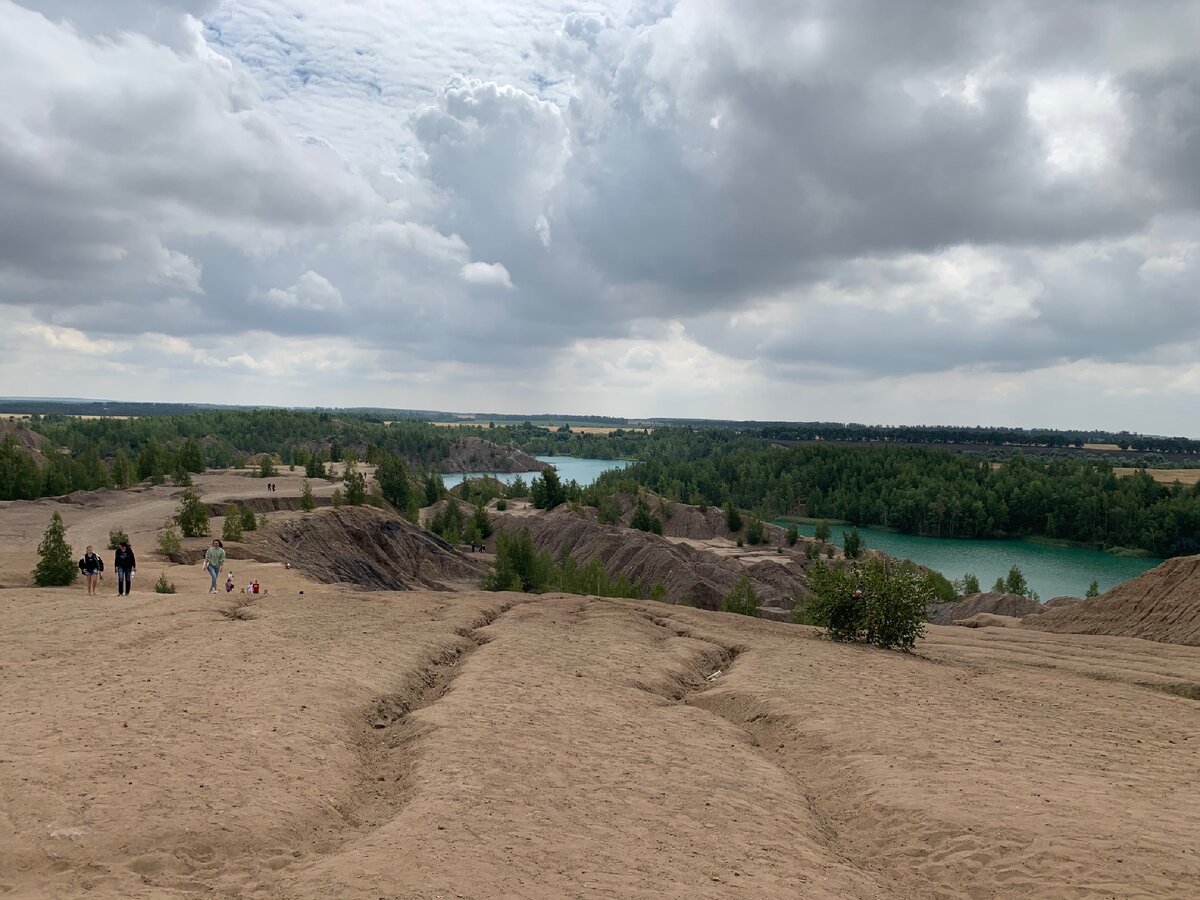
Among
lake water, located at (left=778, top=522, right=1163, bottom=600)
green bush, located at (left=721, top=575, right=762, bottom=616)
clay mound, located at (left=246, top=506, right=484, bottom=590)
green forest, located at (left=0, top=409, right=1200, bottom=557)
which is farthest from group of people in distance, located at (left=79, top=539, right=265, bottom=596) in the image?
lake water, located at (left=778, top=522, right=1163, bottom=600)

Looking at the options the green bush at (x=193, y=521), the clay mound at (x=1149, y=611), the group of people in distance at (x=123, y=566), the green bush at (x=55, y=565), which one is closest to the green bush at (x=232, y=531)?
the green bush at (x=193, y=521)

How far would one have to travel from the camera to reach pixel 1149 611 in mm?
35250

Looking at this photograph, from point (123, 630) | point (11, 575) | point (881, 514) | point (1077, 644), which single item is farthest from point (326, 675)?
point (881, 514)

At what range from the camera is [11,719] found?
13164mm

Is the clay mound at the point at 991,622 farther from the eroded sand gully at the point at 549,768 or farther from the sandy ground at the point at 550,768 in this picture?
the eroded sand gully at the point at 549,768

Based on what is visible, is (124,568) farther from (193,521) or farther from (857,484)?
(857,484)

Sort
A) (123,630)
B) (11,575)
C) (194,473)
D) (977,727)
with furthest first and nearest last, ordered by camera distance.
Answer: (194,473) < (11,575) < (123,630) < (977,727)

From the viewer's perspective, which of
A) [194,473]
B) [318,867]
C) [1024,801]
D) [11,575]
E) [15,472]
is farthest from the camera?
[194,473]

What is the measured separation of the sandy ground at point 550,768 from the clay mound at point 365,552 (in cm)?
2177

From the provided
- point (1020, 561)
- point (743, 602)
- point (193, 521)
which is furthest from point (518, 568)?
point (1020, 561)

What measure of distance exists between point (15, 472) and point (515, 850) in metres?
78.0

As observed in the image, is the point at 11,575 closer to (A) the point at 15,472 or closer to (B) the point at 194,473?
(A) the point at 15,472

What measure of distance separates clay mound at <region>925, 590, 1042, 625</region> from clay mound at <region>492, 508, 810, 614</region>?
1222cm

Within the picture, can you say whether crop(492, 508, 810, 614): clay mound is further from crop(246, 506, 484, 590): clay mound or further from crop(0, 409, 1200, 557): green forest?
crop(0, 409, 1200, 557): green forest
